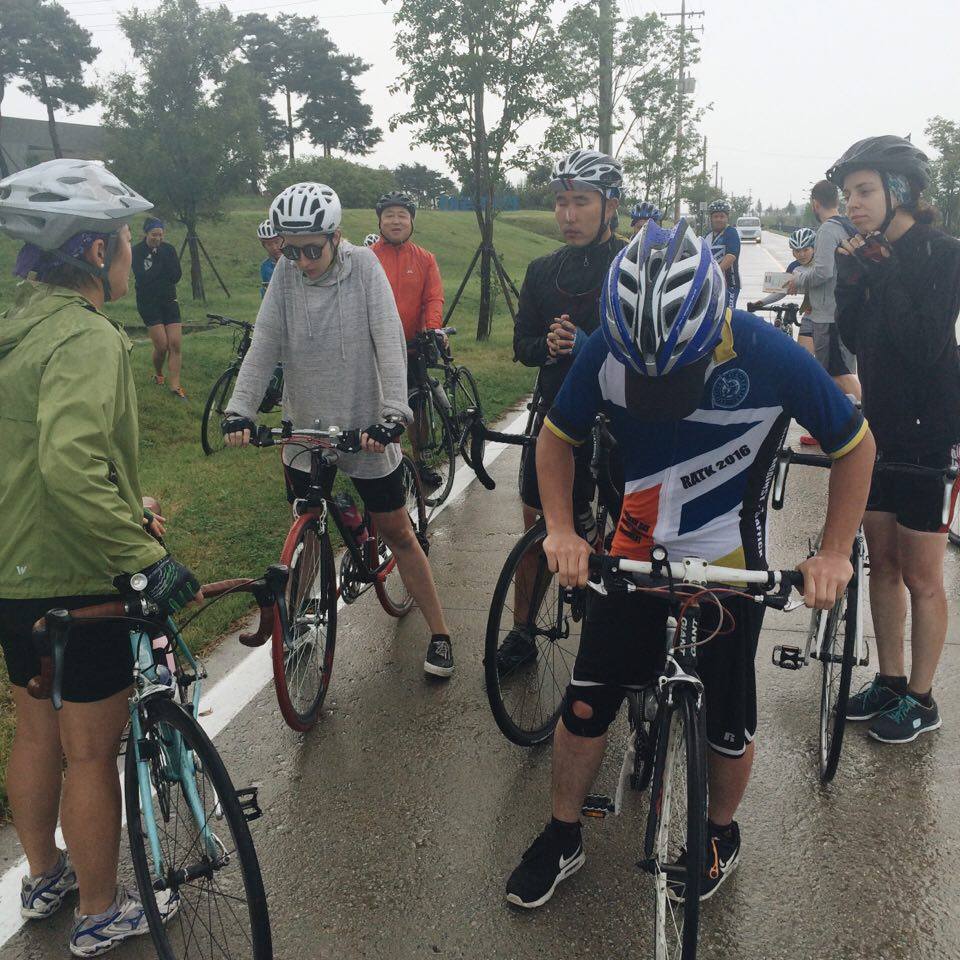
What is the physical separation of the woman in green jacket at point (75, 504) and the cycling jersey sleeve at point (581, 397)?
1.14 m

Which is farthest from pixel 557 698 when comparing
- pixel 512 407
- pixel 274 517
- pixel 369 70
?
pixel 369 70

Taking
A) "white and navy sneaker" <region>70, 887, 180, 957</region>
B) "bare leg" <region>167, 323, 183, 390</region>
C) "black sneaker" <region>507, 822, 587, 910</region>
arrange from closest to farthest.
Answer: "white and navy sneaker" <region>70, 887, 180, 957</region> < "black sneaker" <region>507, 822, 587, 910</region> < "bare leg" <region>167, 323, 183, 390</region>

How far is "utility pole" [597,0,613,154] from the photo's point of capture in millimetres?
17062

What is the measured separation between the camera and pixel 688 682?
2275 millimetres

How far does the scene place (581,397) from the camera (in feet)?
8.30

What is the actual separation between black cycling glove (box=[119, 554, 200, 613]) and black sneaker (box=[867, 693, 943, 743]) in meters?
2.94

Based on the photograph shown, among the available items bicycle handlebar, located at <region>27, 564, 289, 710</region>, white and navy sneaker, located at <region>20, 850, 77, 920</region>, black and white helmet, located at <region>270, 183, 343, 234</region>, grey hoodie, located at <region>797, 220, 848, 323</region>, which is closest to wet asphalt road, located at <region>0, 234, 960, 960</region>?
white and navy sneaker, located at <region>20, 850, 77, 920</region>

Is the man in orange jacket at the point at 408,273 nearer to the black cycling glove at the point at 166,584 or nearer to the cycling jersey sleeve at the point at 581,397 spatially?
the cycling jersey sleeve at the point at 581,397

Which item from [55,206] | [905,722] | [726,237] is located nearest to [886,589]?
[905,722]

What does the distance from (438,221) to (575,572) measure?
47668 mm

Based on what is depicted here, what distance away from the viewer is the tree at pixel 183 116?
21.5 meters

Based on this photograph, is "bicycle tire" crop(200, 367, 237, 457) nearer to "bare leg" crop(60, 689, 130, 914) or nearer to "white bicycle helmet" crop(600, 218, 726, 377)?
"bare leg" crop(60, 689, 130, 914)

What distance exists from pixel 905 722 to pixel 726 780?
143cm

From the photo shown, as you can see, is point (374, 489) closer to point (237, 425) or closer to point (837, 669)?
point (237, 425)
